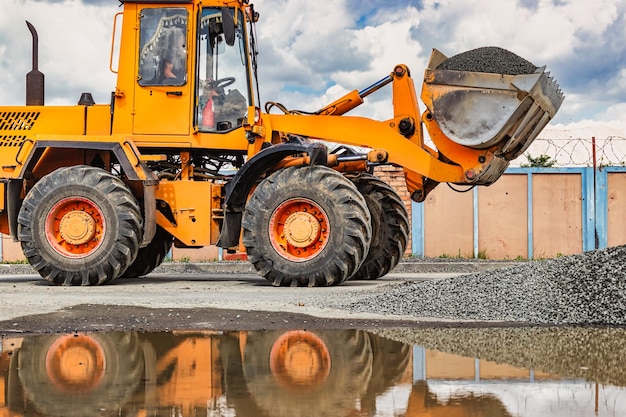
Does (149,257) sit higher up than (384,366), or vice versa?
(149,257)

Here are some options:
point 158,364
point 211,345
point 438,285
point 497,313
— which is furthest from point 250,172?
point 158,364

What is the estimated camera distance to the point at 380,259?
13.6 metres

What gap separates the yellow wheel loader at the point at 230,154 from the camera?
1201 cm

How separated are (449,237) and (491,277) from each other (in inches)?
367

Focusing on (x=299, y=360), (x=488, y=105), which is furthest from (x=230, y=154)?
(x=299, y=360)

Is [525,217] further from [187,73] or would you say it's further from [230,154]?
[187,73]

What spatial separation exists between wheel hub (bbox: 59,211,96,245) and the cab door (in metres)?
1.35

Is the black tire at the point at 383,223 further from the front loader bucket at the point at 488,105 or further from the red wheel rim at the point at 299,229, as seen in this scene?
the front loader bucket at the point at 488,105

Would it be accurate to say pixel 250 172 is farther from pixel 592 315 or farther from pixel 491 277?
pixel 592 315

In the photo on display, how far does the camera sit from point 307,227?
1202 centimetres

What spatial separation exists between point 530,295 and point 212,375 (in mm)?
4598

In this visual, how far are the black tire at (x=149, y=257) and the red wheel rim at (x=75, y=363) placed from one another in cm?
722

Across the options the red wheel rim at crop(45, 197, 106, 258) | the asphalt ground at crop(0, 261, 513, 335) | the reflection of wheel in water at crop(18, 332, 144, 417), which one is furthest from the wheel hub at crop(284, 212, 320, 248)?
the reflection of wheel in water at crop(18, 332, 144, 417)

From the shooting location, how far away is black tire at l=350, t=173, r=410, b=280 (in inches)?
531
